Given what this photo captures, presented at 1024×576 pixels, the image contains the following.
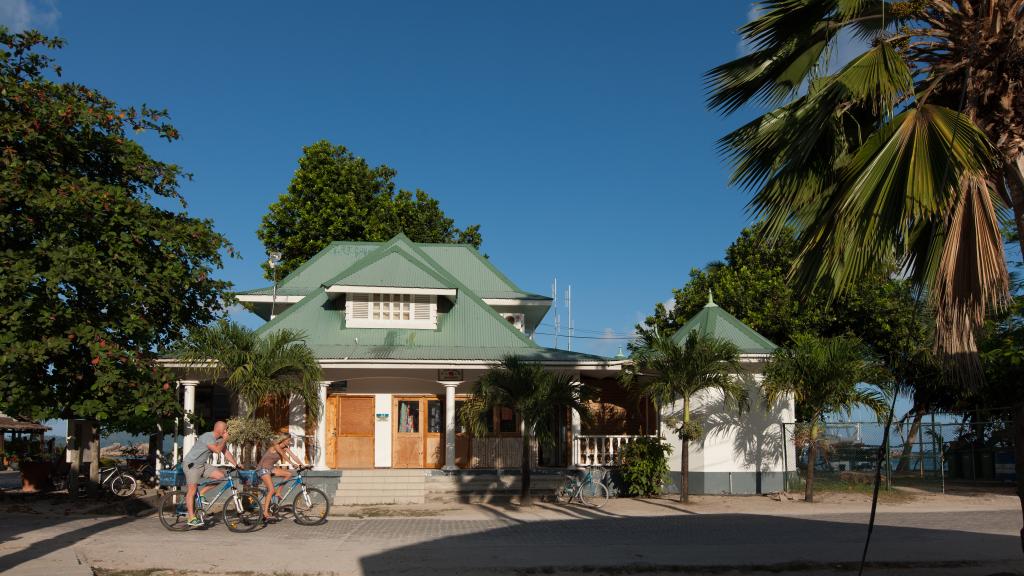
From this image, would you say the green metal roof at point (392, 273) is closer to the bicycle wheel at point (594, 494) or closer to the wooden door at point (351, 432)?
the wooden door at point (351, 432)

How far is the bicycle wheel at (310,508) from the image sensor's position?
14594 mm

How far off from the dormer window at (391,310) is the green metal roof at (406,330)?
224 millimetres

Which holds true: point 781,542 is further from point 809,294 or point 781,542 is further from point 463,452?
point 463,452

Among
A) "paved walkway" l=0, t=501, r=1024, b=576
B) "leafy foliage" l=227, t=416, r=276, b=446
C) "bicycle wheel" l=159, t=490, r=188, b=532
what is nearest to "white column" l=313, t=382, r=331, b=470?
"leafy foliage" l=227, t=416, r=276, b=446

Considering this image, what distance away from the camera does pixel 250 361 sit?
17969 millimetres

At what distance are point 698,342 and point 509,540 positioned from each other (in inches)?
298

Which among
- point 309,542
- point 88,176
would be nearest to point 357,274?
point 88,176

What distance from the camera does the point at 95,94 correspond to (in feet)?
54.8

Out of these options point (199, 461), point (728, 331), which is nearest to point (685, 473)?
point (728, 331)

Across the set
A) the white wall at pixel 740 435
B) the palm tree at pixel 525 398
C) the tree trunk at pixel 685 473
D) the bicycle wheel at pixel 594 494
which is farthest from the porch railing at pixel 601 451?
the palm tree at pixel 525 398

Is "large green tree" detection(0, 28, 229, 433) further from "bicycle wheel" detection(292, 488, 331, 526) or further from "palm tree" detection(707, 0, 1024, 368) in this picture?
"palm tree" detection(707, 0, 1024, 368)

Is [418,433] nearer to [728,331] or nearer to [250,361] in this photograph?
[250,361]

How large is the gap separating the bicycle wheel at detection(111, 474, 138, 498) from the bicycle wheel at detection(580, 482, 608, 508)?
10.6 m

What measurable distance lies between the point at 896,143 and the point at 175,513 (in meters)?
12.3
